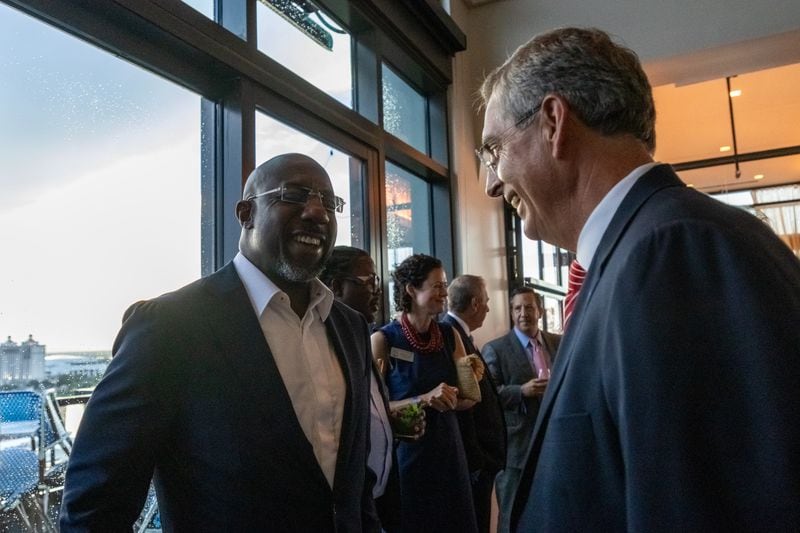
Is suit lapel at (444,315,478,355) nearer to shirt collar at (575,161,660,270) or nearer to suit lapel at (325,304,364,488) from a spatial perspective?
suit lapel at (325,304,364,488)

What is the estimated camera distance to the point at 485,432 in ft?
9.03

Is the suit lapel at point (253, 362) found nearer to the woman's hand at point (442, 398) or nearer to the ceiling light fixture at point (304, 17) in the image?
the woman's hand at point (442, 398)

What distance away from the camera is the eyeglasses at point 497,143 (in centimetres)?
92

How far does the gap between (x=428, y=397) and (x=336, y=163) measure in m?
1.42

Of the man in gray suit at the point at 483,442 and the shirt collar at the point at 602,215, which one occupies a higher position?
the shirt collar at the point at 602,215

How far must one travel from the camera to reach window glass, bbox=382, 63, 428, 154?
393 cm

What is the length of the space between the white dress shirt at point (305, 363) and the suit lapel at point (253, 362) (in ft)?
0.15

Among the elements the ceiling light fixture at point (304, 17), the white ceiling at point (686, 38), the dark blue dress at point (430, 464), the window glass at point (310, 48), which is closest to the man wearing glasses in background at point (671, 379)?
the dark blue dress at point (430, 464)

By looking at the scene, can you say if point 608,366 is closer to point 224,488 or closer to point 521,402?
point 224,488

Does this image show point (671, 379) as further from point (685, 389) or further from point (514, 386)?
point (514, 386)

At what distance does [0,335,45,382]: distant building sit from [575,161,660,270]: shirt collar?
1400mm

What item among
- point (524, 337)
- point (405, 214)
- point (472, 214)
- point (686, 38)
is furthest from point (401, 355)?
point (686, 38)

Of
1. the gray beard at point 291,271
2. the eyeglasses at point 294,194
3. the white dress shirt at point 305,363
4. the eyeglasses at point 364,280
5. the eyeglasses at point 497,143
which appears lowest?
the white dress shirt at point 305,363

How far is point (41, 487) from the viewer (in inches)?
64.9
